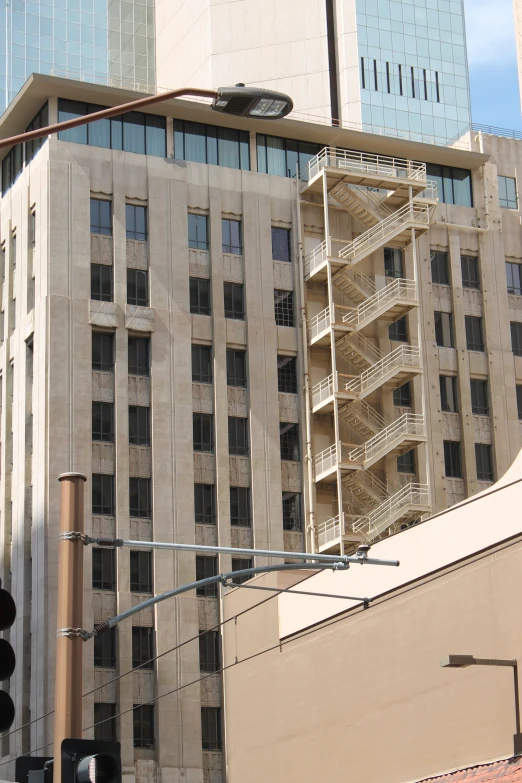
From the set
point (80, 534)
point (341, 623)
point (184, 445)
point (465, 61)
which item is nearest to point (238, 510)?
point (184, 445)

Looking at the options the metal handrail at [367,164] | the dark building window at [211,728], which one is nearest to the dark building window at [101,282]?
the metal handrail at [367,164]

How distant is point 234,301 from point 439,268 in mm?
11291

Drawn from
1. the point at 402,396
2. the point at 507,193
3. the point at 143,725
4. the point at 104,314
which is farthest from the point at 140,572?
the point at 507,193

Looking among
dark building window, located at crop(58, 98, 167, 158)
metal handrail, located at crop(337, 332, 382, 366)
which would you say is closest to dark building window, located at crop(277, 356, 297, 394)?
metal handrail, located at crop(337, 332, 382, 366)

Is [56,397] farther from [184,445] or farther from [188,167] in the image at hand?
[188,167]

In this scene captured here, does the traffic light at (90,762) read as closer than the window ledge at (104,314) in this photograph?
Yes

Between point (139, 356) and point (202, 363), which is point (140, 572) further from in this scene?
point (202, 363)

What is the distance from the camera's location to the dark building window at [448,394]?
219ft

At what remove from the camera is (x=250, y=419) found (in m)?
62.7

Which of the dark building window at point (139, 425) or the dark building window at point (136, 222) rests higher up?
the dark building window at point (136, 222)

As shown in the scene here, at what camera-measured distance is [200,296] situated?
2525 inches

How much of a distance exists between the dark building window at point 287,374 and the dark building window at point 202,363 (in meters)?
3.32

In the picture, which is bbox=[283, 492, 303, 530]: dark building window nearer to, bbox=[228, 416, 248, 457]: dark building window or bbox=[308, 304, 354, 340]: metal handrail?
bbox=[228, 416, 248, 457]: dark building window

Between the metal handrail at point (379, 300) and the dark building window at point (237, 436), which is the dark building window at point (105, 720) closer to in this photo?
the dark building window at point (237, 436)
